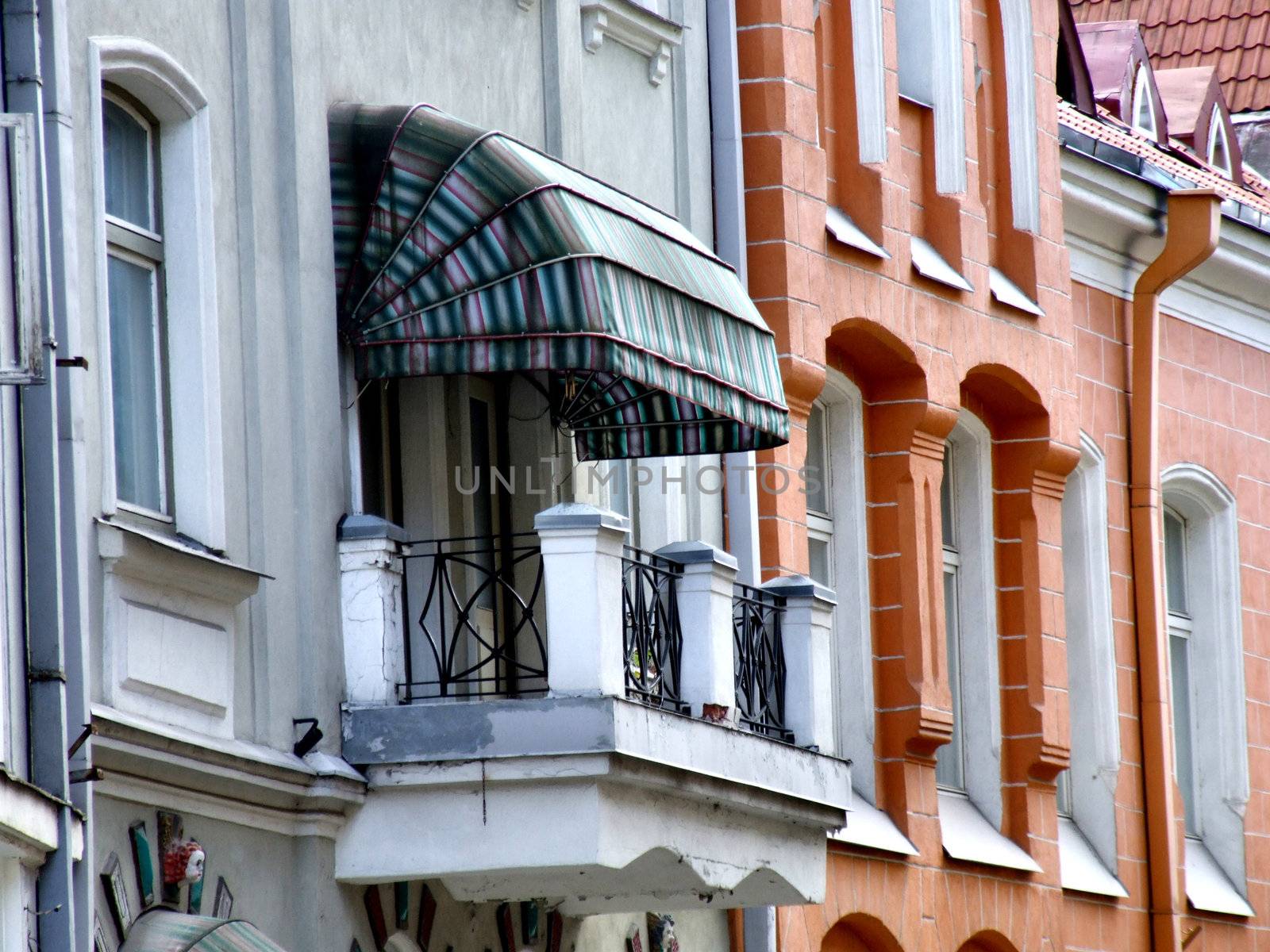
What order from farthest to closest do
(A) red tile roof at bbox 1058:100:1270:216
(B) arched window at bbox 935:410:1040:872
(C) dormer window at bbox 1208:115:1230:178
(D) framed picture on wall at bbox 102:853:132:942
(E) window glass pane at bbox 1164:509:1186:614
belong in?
(C) dormer window at bbox 1208:115:1230:178 < (E) window glass pane at bbox 1164:509:1186:614 < (A) red tile roof at bbox 1058:100:1270:216 < (B) arched window at bbox 935:410:1040:872 < (D) framed picture on wall at bbox 102:853:132:942

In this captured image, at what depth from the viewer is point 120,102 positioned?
12070 millimetres

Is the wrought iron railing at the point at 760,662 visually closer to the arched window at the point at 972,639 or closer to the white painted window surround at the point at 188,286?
the white painted window surround at the point at 188,286

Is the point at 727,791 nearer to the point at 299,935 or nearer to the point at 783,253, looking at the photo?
the point at 299,935

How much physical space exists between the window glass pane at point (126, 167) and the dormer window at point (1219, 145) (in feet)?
48.6

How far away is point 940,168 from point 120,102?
8232 millimetres

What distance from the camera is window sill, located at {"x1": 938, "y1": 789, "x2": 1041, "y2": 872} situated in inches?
741

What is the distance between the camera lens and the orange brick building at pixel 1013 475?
18.0 meters

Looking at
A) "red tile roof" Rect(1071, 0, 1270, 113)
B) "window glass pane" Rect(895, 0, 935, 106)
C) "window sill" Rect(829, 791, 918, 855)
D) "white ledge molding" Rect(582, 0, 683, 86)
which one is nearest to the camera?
"white ledge molding" Rect(582, 0, 683, 86)

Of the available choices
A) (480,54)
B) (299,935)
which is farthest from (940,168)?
(299,935)

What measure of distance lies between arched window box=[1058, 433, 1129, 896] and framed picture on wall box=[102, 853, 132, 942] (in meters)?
10.2

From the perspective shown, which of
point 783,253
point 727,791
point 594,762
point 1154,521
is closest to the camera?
point 594,762

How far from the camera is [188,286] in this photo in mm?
12219

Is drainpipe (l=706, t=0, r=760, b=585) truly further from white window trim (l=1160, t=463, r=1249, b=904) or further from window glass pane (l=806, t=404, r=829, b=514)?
white window trim (l=1160, t=463, r=1249, b=904)

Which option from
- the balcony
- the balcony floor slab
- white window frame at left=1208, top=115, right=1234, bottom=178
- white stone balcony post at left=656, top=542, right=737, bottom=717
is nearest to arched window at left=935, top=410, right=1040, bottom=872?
the balcony
